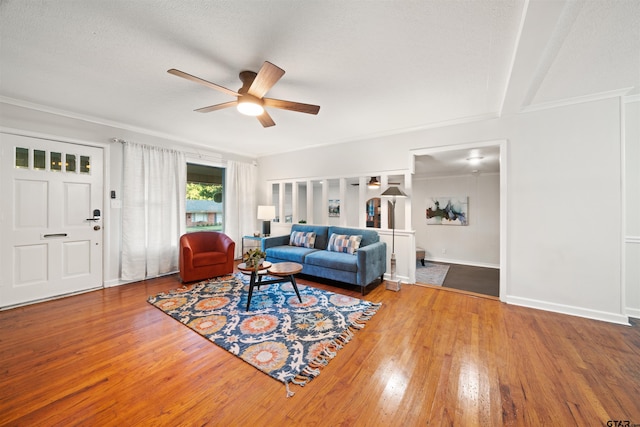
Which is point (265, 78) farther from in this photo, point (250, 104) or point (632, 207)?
point (632, 207)

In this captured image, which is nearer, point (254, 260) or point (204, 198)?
point (254, 260)

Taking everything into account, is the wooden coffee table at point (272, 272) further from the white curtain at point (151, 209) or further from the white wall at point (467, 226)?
the white wall at point (467, 226)

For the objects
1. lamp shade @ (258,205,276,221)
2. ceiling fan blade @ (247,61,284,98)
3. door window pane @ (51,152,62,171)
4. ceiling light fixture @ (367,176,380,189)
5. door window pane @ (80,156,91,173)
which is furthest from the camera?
lamp shade @ (258,205,276,221)

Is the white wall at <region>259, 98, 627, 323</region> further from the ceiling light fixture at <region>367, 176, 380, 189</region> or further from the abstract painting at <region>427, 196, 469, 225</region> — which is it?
the abstract painting at <region>427, 196, 469, 225</region>

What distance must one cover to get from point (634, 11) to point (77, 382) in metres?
4.73

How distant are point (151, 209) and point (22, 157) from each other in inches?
61.7

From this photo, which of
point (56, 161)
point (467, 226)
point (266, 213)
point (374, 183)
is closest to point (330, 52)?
point (374, 183)

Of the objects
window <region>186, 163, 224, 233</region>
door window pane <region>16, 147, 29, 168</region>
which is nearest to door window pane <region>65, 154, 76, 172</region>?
door window pane <region>16, 147, 29, 168</region>

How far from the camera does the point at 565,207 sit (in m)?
2.93

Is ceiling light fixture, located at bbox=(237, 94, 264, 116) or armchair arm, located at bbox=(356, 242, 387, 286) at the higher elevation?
ceiling light fixture, located at bbox=(237, 94, 264, 116)

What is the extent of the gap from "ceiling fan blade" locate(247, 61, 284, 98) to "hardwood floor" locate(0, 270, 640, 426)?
2406 millimetres

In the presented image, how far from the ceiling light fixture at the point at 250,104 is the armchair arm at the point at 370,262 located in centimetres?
228

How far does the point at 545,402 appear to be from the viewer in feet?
5.19

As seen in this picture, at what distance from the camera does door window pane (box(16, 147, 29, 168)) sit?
3.07 meters
